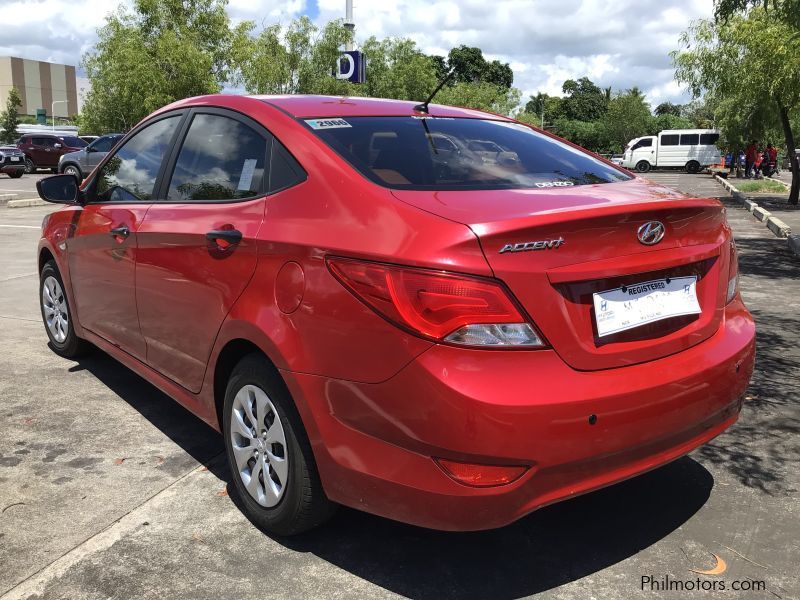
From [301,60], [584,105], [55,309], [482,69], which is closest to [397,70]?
[301,60]

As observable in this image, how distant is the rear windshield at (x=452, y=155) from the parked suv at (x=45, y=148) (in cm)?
3245

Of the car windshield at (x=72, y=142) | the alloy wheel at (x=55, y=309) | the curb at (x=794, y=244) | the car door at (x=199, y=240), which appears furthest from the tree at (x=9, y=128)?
the car door at (x=199, y=240)

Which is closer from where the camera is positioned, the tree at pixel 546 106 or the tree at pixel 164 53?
the tree at pixel 164 53

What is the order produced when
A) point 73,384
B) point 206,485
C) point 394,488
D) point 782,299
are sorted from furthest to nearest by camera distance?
point 782,299 < point 73,384 < point 206,485 < point 394,488

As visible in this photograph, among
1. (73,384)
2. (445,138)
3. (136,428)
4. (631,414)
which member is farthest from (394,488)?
(73,384)

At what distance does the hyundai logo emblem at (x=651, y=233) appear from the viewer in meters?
2.45

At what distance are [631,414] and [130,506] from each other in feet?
6.98

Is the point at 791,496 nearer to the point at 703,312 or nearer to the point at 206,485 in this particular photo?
the point at 703,312

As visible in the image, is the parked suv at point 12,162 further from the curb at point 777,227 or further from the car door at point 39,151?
the curb at point 777,227

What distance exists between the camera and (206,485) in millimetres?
3336

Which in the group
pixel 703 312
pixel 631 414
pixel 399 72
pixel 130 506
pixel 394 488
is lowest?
pixel 130 506

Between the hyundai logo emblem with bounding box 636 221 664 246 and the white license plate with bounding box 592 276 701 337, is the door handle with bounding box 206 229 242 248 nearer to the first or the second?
the white license plate with bounding box 592 276 701 337

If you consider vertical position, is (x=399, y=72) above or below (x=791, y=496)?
above

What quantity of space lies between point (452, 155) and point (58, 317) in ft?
11.5
